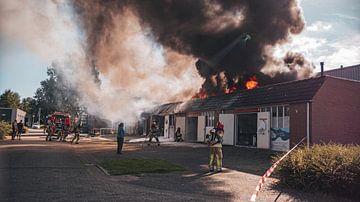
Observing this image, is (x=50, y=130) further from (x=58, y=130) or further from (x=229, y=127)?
(x=229, y=127)

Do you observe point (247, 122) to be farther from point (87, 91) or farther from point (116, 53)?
point (87, 91)

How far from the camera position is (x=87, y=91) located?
30875mm

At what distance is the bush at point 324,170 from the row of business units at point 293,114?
8.86 metres

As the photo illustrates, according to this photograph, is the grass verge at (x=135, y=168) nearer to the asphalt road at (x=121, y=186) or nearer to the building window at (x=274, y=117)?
the asphalt road at (x=121, y=186)

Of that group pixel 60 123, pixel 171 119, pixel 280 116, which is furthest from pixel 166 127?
pixel 280 116

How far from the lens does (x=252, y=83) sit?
83.4 feet

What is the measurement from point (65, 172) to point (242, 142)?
1504cm

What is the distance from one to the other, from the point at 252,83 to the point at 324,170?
18099 mm

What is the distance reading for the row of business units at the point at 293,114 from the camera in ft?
55.9

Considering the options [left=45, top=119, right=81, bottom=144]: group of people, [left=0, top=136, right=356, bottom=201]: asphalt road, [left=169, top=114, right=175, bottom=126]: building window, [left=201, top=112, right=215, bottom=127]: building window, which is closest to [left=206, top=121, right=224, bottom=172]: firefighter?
[left=0, top=136, right=356, bottom=201]: asphalt road

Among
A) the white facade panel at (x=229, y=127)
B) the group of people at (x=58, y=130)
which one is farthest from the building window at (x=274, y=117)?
the group of people at (x=58, y=130)

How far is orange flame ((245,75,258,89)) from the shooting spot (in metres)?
25.3

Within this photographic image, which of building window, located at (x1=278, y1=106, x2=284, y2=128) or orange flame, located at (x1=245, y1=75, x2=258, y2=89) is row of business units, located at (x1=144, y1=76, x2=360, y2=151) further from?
orange flame, located at (x1=245, y1=75, x2=258, y2=89)

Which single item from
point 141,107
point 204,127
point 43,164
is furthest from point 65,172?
point 141,107
